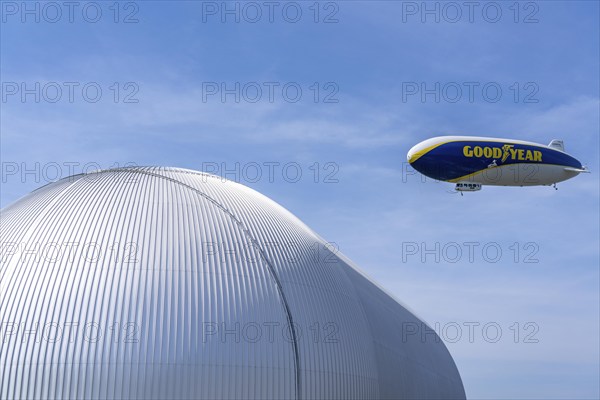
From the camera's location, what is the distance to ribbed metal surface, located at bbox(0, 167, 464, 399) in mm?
35344

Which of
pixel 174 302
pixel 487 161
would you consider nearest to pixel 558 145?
pixel 487 161

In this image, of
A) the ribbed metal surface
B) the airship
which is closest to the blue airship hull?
the airship

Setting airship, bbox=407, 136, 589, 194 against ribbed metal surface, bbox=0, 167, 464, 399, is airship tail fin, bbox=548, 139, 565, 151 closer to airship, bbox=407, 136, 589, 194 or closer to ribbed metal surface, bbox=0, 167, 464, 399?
airship, bbox=407, 136, 589, 194

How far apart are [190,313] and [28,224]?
1063 centimetres

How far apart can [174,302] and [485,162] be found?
33.5 meters

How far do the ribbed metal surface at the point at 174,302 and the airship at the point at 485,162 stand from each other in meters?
19.1

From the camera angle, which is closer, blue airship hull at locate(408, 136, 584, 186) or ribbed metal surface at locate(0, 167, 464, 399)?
ribbed metal surface at locate(0, 167, 464, 399)

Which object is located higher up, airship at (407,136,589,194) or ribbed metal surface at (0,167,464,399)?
airship at (407,136,589,194)

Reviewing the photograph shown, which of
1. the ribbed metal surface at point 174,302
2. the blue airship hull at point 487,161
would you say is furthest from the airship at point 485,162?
the ribbed metal surface at point 174,302

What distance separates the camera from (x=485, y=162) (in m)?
63.4

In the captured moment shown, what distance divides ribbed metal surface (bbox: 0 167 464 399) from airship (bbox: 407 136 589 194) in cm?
1906

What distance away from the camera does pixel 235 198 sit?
45.9 metres

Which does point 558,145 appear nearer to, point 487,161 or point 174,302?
point 487,161

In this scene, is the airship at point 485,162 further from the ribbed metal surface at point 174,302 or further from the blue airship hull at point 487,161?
the ribbed metal surface at point 174,302
